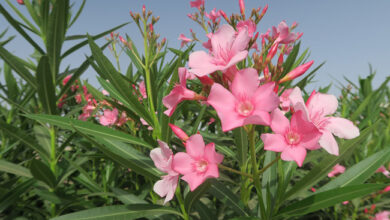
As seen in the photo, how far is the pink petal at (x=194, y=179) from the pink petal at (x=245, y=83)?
0.81ft

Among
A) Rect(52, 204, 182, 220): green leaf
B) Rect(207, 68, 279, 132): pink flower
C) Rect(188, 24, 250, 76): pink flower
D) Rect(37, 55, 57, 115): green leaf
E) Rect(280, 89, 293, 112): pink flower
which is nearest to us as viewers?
Rect(207, 68, 279, 132): pink flower

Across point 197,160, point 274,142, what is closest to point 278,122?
point 274,142

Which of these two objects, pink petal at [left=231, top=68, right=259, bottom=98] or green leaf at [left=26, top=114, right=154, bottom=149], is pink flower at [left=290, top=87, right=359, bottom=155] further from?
green leaf at [left=26, top=114, right=154, bottom=149]

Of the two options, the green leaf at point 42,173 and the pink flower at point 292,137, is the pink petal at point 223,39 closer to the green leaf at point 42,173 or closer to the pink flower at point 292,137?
the pink flower at point 292,137

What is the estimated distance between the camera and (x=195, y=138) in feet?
2.47

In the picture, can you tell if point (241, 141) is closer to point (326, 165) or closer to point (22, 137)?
point (326, 165)

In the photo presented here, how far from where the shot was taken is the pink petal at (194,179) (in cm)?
71

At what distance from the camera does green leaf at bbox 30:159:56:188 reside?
1.15m

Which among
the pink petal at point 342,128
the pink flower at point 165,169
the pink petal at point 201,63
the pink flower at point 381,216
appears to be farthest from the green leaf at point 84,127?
the pink flower at point 381,216

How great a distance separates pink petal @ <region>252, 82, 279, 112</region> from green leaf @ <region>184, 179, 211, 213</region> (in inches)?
13.7

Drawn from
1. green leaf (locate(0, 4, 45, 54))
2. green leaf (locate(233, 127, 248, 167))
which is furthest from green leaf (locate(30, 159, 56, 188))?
green leaf (locate(233, 127, 248, 167))

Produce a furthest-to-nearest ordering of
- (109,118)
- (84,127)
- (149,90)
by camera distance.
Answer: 1. (109,118)
2. (149,90)
3. (84,127)

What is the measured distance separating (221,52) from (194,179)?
38 cm

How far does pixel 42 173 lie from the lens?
1244mm
